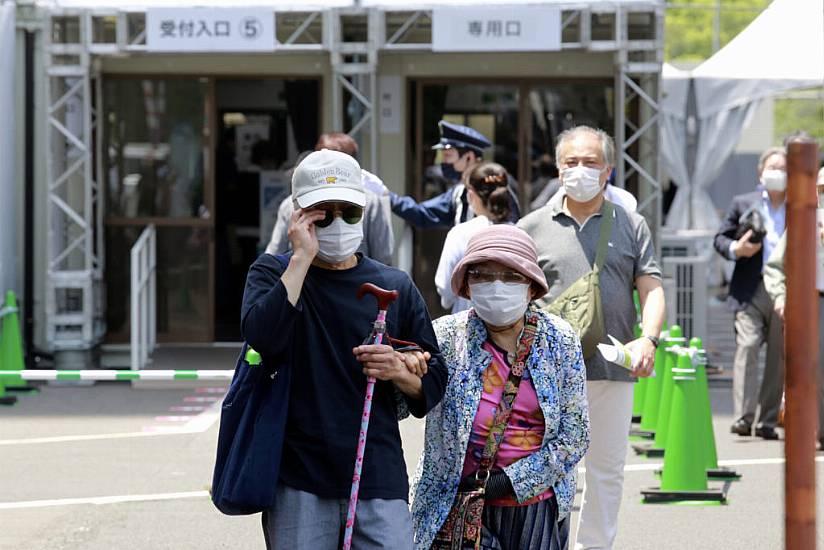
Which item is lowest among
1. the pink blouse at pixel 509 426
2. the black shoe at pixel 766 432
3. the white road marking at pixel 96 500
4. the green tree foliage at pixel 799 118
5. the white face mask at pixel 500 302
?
the white road marking at pixel 96 500

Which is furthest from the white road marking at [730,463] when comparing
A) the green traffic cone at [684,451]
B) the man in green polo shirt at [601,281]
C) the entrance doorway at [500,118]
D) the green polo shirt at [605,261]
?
the entrance doorway at [500,118]

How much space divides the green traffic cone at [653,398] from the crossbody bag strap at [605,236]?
15.1ft

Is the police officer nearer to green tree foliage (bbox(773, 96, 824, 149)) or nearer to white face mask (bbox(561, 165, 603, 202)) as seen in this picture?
white face mask (bbox(561, 165, 603, 202))

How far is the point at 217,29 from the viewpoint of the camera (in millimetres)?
13133

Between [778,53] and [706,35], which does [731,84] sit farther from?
[706,35]

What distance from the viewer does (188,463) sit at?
984 centimetres

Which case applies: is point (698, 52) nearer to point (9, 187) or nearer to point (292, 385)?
point (9, 187)

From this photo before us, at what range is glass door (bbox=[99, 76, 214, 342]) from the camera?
15.4 meters

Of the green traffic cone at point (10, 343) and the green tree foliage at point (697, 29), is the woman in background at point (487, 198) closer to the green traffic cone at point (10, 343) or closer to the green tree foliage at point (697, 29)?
the green traffic cone at point (10, 343)

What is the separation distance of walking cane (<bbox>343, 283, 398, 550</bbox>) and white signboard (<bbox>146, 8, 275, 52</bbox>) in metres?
9.17

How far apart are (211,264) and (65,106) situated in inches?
90.7

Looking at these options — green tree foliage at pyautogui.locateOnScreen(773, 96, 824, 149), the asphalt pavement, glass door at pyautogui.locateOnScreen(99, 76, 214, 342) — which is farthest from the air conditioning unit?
green tree foliage at pyautogui.locateOnScreen(773, 96, 824, 149)

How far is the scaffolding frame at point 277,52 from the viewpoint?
44.1ft

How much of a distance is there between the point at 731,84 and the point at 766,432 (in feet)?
30.4
